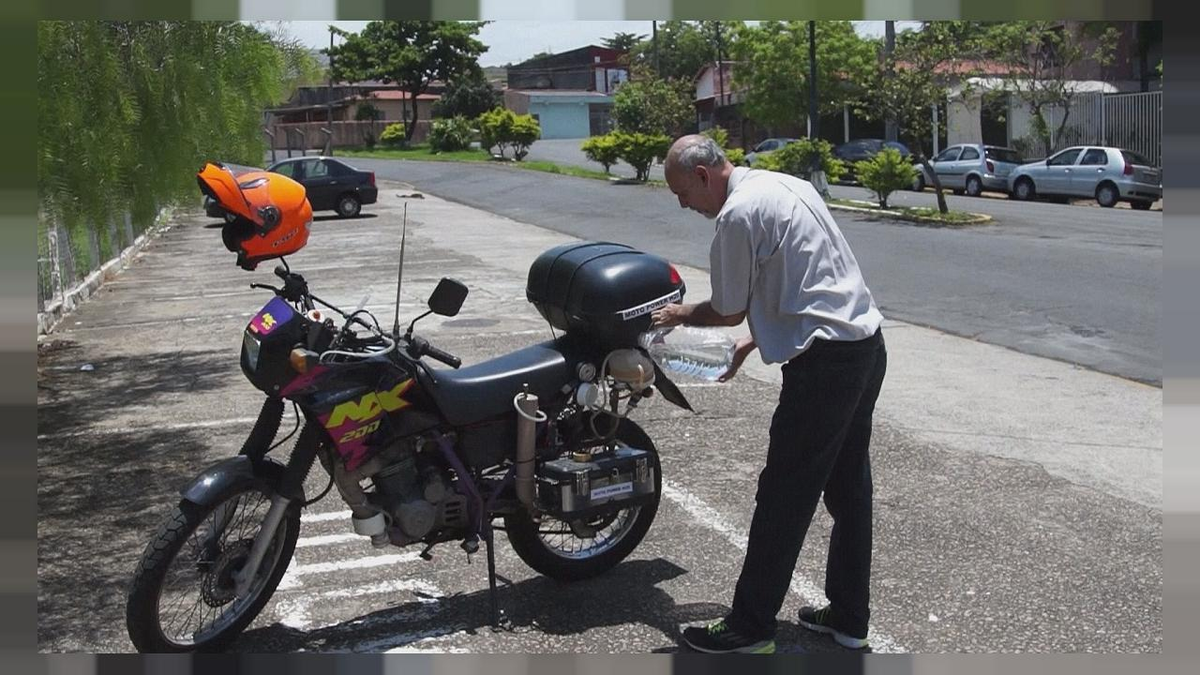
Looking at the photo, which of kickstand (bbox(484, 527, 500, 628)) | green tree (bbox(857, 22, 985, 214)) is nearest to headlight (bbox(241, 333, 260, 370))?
kickstand (bbox(484, 527, 500, 628))

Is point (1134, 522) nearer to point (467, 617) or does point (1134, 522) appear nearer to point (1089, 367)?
point (467, 617)

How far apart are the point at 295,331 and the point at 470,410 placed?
2.55 feet

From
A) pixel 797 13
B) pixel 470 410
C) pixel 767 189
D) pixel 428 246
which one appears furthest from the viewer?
pixel 428 246

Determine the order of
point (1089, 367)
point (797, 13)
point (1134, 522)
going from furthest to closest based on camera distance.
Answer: point (1089, 367), point (1134, 522), point (797, 13)

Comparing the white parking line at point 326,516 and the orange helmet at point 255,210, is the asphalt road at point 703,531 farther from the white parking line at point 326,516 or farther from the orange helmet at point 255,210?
the orange helmet at point 255,210

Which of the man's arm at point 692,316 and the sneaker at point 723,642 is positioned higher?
the man's arm at point 692,316

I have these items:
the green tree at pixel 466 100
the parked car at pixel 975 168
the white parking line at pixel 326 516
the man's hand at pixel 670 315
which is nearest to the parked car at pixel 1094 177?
the parked car at pixel 975 168

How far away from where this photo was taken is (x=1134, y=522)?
19.8 feet

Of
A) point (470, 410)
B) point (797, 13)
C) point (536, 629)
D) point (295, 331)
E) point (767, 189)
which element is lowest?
point (536, 629)

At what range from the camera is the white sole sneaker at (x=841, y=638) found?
179 inches

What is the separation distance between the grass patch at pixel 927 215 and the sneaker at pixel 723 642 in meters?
19.1

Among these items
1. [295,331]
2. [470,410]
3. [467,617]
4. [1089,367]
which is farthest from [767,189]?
[1089,367]

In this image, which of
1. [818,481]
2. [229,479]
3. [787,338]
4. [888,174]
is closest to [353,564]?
[229,479]

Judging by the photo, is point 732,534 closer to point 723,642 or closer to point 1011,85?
point 723,642
